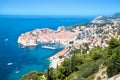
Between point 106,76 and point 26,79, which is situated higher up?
point 106,76

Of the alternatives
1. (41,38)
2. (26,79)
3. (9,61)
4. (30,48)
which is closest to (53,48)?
(30,48)

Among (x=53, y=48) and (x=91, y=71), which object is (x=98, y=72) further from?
(x=53, y=48)

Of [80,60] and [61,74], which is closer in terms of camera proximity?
[61,74]

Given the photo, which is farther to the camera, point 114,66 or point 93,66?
point 93,66

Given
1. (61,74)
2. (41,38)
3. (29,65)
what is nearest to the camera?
(61,74)

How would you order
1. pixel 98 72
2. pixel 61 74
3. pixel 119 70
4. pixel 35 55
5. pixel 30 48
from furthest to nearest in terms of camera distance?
pixel 30 48 → pixel 35 55 → pixel 61 74 → pixel 98 72 → pixel 119 70

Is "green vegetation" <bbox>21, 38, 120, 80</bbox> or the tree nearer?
the tree

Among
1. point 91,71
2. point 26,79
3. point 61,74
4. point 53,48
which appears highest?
point 91,71

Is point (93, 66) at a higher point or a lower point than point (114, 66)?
lower

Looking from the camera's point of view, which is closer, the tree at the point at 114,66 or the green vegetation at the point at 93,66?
the tree at the point at 114,66

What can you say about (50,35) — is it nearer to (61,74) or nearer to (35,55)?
(35,55)
